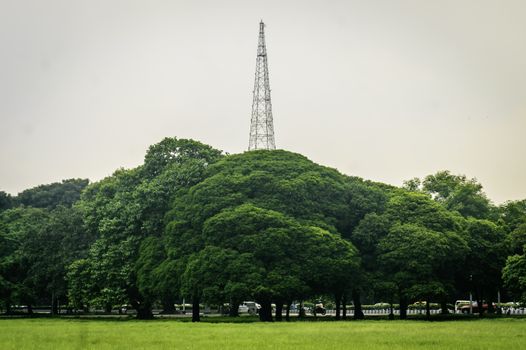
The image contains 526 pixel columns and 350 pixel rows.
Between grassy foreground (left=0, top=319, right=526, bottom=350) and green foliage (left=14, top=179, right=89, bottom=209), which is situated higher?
green foliage (left=14, top=179, right=89, bottom=209)

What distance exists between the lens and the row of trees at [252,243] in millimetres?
49500

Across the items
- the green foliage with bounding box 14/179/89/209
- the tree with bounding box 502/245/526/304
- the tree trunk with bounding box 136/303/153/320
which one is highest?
the green foliage with bounding box 14/179/89/209

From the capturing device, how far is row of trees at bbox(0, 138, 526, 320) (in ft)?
162

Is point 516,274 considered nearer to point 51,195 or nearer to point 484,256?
point 484,256

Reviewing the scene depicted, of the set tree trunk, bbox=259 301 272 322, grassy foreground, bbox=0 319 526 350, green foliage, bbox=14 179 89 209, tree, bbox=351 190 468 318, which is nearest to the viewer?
grassy foreground, bbox=0 319 526 350

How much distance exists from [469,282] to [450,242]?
7529mm

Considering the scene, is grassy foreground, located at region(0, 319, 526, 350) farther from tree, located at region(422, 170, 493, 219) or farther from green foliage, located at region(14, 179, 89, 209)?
green foliage, located at region(14, 179, 89, 209)

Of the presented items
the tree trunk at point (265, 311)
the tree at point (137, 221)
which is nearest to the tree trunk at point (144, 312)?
the tree at point (137, 221)

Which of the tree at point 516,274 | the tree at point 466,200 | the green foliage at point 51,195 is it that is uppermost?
the green foliage at point 51,195

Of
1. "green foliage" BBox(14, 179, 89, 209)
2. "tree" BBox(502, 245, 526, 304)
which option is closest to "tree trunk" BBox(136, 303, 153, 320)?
"tree" BBox(502, 245, 526, 304)

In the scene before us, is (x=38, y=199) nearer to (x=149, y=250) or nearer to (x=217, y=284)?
(x=149, y=250)

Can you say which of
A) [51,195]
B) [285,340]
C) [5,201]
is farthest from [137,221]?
[5,201]

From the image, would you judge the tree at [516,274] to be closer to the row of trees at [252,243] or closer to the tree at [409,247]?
the row of trees at [252,243]

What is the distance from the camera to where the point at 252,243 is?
49.1 m
